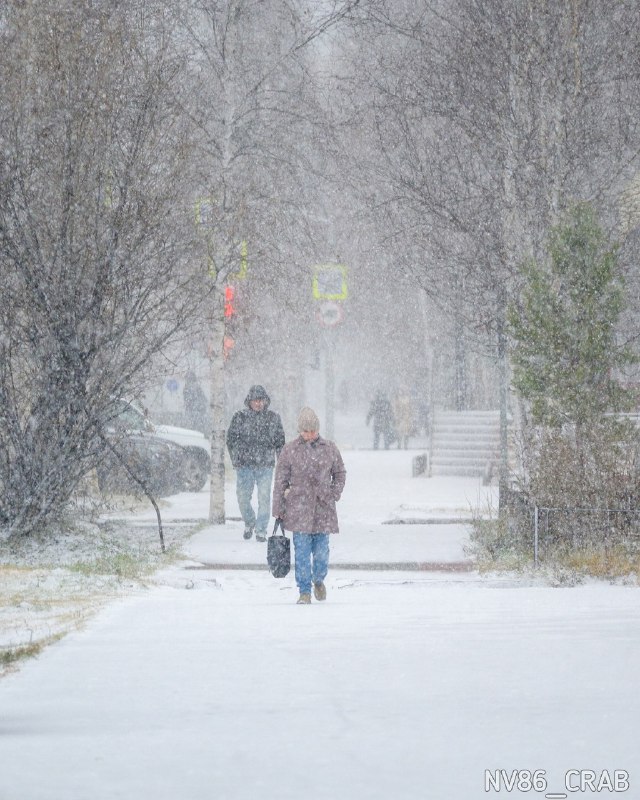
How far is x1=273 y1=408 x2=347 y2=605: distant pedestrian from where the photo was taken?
36.2ft

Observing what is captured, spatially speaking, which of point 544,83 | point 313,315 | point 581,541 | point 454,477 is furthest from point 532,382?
point 313,315

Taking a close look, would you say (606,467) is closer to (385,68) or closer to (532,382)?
(532,382)

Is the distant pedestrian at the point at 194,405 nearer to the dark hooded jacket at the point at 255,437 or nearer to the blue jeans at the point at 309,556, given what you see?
the dark hooded jacket at the point at 255,437

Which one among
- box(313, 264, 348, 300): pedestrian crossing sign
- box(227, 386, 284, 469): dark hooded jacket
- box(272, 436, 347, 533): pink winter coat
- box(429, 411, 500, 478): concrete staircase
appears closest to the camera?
box(272, 436, 347, 533): pink winter coat

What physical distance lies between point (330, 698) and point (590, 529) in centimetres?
717

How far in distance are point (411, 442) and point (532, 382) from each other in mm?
38526

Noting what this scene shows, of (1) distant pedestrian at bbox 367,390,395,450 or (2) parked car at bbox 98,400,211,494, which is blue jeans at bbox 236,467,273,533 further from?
(1) distant pedestrian at bbox 367,390,395,450

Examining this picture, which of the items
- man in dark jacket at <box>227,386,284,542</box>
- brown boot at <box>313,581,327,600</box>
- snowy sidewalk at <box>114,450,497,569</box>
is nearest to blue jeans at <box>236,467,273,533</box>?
man in dark jacket at <box>227,386,284,542</box>

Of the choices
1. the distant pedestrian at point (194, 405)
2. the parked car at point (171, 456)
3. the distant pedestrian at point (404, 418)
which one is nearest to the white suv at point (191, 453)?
the parked car at point (171, 456)

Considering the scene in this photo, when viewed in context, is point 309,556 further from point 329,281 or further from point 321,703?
point 329,281

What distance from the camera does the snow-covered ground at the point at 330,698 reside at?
515 cm

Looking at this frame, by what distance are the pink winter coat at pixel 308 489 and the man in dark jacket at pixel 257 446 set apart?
4.65 meters

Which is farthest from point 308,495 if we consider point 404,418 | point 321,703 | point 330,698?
point 404,418

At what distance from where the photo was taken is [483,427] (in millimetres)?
32312
